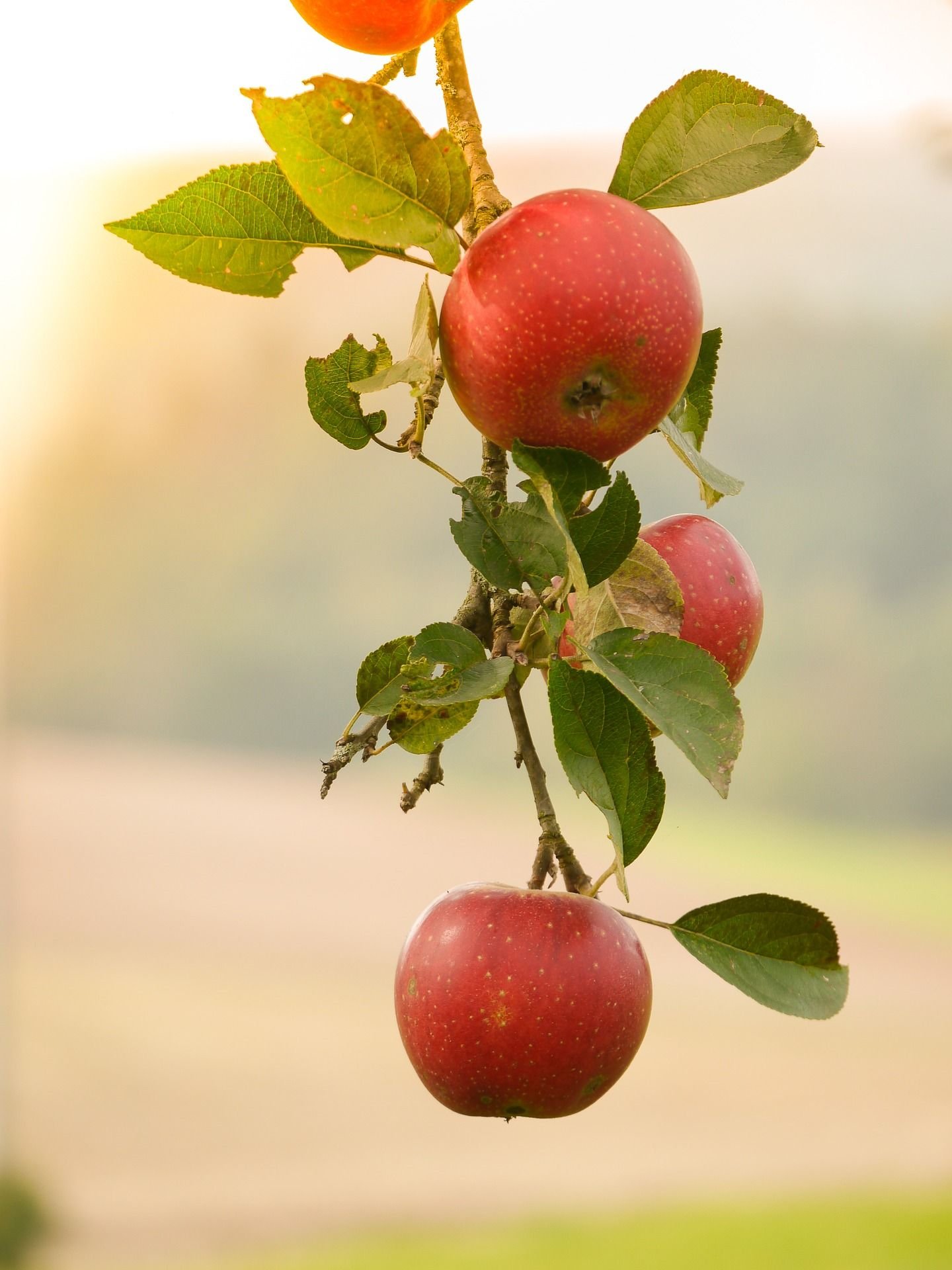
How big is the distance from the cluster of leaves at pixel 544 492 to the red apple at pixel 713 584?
0.15 ft

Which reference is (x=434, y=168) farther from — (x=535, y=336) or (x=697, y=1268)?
(x=697, y=1268)

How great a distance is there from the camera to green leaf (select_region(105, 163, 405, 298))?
0.38 meters

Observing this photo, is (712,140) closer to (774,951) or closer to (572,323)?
(572,323)

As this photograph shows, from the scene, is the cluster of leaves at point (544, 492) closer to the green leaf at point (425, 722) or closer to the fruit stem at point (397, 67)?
the green leaf at point (425, 722)

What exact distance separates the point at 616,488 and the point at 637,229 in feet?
0.25

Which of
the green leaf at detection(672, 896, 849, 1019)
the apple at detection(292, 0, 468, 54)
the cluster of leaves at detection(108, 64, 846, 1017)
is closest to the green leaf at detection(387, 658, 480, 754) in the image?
the cluster of leaves at detection(108, 64, 846, 1017)

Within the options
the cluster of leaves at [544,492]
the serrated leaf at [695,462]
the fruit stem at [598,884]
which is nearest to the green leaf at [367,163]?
the cluster of leaves at [544,492]

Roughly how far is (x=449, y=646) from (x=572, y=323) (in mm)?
108

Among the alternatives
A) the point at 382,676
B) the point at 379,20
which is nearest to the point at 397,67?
the point at 379,20

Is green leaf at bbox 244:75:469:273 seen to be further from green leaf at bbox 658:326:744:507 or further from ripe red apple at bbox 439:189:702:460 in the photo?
green leaf at bbox 658:326:744:507

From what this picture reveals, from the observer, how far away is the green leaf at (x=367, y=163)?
322mm

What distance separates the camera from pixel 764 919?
40 centimetres

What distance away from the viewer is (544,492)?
1.09ft

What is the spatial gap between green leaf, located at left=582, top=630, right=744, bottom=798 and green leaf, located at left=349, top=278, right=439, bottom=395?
10 cm
